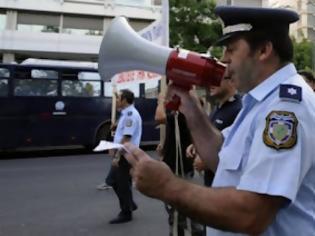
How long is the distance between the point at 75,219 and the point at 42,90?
365 inches

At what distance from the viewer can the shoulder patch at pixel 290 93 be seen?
1.54 m

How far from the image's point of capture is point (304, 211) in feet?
5.17

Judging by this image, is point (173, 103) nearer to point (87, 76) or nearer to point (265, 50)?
point (265, 50)

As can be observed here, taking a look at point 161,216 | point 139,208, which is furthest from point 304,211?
point 139,208

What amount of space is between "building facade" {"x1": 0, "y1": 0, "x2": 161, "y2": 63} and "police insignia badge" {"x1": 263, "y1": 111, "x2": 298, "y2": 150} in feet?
111

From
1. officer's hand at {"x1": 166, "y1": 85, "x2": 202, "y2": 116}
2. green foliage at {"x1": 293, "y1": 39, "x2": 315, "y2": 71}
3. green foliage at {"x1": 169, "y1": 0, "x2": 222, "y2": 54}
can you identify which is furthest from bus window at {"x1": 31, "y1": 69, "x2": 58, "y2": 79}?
green foliage at {"x1": 293, "y1": 39, "x2": 315, "y2": 71}

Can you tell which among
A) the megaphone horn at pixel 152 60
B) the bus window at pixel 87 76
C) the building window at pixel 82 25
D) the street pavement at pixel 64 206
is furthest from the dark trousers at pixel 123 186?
the building window at pixel 82 25

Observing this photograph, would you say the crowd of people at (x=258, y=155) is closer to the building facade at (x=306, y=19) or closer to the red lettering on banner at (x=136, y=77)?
the red lettering on banner at (x=136, y=77)

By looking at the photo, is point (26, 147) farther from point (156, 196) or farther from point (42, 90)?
point (156, 196)

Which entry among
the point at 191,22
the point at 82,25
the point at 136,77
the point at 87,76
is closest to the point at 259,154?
the point at 136,77

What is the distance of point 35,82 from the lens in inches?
616

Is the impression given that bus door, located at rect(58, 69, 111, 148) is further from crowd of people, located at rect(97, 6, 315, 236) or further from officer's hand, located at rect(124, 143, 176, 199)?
officer's hand, located at rect(124, 143, 176, 199)

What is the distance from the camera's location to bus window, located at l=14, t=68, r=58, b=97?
50.5ft

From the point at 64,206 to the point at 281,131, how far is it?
6.78 metres
